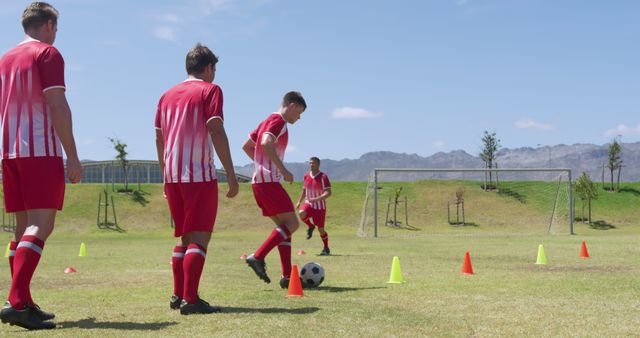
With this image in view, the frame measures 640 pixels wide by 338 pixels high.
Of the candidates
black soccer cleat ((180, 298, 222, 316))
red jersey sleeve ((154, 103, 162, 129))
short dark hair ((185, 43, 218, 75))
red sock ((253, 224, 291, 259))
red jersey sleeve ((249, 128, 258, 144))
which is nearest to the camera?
black soccer cleat ((180, 298, 222, 316))

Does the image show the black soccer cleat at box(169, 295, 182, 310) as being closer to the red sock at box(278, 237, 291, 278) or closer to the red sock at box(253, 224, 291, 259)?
the red sock at box(253, 224, 291, 259)

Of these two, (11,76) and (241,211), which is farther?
(241,211)

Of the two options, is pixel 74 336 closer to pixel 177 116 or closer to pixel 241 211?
pixel 177 116

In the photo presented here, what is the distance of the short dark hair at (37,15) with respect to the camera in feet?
20.1

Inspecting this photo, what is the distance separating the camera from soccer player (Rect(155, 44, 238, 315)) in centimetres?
659

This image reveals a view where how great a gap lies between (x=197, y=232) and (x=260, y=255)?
2047 mm

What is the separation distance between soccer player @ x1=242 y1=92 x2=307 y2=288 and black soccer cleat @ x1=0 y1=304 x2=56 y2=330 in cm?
322

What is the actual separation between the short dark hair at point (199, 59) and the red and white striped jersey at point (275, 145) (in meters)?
1.82

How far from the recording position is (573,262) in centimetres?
1344

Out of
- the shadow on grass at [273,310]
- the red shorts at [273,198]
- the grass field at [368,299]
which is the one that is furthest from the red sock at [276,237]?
the shadow on grass at [273,310]

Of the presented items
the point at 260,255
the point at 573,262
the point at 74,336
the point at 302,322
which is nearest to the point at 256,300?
the point at 260,255

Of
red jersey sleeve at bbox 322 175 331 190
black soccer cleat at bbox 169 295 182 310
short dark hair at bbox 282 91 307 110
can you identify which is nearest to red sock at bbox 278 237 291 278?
short dark hair at bbox 282 91 307 110

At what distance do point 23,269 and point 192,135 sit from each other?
1.90 meters

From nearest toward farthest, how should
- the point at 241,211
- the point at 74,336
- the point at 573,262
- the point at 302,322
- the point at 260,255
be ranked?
the point at 74,336, the point at 302,322, the point at 260,255, the point at 573,262, the point at 241,211
